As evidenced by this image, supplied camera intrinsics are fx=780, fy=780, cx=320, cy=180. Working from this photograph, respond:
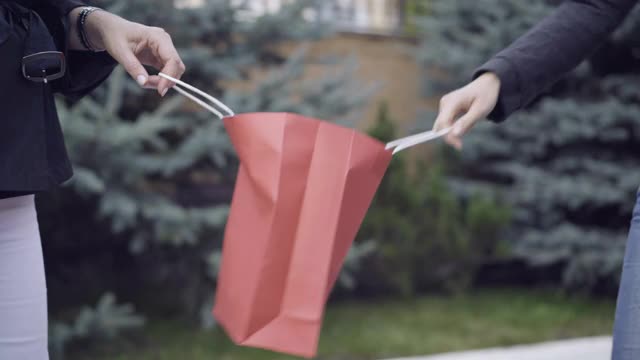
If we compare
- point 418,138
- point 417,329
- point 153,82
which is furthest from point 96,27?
point 417,329

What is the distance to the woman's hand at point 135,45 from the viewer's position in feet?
5.34

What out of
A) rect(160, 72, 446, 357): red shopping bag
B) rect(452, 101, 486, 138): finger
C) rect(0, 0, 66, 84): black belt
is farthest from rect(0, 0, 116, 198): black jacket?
rect(452, 101, 486, 138): finger

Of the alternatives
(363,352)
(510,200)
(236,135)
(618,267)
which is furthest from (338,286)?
(236,135)

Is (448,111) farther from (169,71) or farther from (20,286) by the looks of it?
(20,286)

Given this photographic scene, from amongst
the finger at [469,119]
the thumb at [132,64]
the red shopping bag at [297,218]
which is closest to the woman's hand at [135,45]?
the thumb at [132,64]

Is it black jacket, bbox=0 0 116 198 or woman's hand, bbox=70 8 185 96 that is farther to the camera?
woman's hand, bbox=70 8 185 96

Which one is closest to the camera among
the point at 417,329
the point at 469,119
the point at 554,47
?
the point at 469,119

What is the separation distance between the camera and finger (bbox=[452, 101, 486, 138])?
145cm

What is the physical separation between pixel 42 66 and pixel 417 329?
3908mm

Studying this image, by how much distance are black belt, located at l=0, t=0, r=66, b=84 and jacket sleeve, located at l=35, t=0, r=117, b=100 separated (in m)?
0.10

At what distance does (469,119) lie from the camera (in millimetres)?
1470

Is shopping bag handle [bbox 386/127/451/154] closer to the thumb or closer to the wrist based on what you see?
the thumb

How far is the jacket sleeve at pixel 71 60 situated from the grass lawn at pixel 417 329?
276cm

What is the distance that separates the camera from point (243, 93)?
14.5 feet
